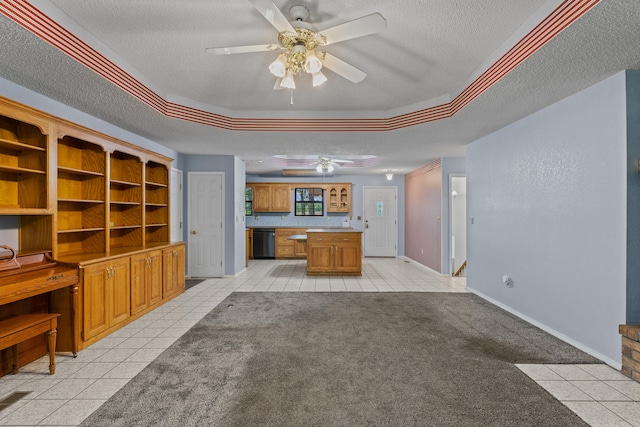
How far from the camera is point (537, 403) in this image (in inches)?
83.4

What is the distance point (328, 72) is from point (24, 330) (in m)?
3.41

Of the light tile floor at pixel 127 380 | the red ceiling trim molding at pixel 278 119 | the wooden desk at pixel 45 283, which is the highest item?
the red ceiling trim molding at pixel 278 119

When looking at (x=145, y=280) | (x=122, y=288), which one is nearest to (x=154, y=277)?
(x=145, y=280)

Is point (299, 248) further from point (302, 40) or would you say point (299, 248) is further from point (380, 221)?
point (302, 40)

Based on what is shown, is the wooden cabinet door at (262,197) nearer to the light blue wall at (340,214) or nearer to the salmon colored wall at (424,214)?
the light blue wall at (340,214)

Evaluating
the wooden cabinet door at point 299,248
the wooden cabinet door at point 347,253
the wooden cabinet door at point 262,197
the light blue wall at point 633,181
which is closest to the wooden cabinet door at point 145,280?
the wooden cabinet door at point 347,253

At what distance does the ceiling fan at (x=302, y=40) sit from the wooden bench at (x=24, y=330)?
97.3 inches

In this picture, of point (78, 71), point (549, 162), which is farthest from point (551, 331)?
point (78, 71)

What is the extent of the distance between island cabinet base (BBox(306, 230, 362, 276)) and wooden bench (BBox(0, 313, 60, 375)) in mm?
4370

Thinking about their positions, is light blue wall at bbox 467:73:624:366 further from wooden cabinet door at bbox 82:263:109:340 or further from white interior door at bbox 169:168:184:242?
white interior door at bbox 169:168:184:242

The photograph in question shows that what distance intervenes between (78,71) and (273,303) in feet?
11.3

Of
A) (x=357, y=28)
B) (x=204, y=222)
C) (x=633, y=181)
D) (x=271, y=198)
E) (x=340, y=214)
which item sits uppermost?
(x=357, y=28)

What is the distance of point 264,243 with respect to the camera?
883 cm

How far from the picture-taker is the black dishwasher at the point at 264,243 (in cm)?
882
